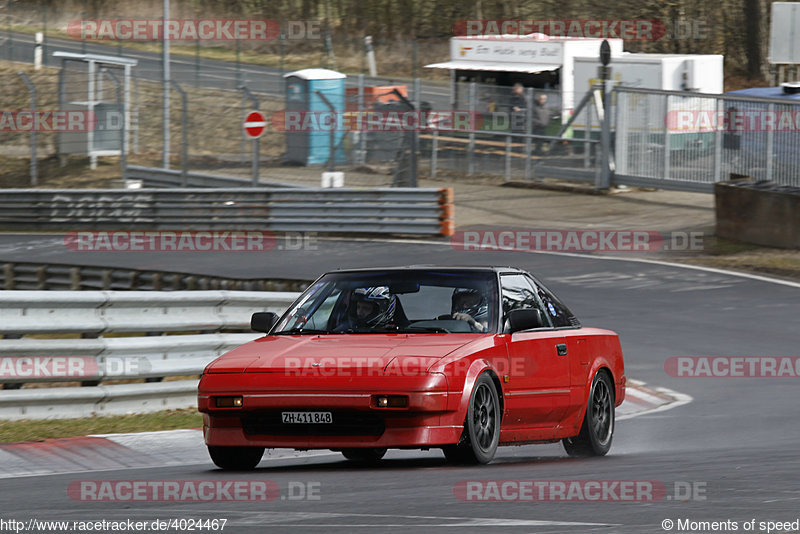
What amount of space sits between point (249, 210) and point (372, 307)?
2014 centimetres

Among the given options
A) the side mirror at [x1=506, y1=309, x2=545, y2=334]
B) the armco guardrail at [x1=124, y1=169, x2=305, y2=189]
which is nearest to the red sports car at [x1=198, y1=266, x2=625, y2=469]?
the side mirror at [x1=506, y1=309, x2=545, y2=334]

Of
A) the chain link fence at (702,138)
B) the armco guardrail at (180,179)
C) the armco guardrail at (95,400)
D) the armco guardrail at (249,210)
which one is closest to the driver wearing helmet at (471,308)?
the armco guardrail at (95,400)

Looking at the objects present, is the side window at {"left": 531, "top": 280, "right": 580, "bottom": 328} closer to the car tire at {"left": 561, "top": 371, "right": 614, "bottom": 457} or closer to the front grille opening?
the car tire at {"left": 561, "top": 371, "right": 614, "bottom": 457}

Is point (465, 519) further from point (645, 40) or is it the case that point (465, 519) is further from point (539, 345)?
point (645, 40)

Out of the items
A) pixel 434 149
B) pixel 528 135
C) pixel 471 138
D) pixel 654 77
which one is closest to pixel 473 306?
pixel 528 135

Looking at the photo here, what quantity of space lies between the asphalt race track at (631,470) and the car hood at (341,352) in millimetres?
609

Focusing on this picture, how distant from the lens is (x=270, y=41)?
62.2 meters

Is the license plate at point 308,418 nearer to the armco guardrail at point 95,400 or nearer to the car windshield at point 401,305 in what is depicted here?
the car windshield at point 401,305

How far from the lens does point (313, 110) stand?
3516 centimetres

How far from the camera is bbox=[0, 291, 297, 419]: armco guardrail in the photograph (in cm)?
968

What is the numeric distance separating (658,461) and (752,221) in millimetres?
16478

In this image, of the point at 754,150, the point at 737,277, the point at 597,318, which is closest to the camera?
the point at 597,318

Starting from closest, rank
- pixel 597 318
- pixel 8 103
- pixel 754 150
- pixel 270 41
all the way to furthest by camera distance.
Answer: pixel 597 318 < pixel 754 150 < pixel 8 103 < pixel 270 41

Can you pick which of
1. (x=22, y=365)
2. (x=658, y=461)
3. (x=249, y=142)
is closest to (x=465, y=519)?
(x=658, y=461)
